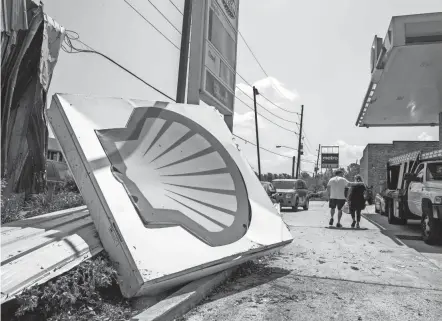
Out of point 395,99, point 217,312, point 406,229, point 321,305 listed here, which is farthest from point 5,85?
point 395,99

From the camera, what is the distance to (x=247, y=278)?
197 inches

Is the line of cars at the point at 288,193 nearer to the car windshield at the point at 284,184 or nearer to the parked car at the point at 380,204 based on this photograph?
the car windshield at the point at 284,184

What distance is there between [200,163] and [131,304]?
2.58 meters

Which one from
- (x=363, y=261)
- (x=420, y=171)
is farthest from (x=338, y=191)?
(x=363, y=261)

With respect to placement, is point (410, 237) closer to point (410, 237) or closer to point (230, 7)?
point (410, 237)

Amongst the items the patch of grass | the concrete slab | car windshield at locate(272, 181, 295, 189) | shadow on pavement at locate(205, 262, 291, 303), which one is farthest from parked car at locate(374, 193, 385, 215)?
the patch of grass

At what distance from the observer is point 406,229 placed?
11000 mm

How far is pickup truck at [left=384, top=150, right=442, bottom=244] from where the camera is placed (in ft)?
26.0

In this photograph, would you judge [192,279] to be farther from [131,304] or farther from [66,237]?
[66,237]

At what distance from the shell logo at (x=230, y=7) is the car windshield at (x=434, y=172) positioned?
30.8 feet

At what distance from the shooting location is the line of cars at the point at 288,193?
17.8 metres

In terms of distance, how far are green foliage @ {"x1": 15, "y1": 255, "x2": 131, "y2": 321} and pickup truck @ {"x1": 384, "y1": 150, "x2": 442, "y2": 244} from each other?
6.97 m

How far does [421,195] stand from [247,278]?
610 cm

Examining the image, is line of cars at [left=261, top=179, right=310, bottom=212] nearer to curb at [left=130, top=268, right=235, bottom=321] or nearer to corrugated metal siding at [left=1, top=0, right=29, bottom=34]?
corrugated metal siding at [left=1, top=0, right=29, bottom=34]
